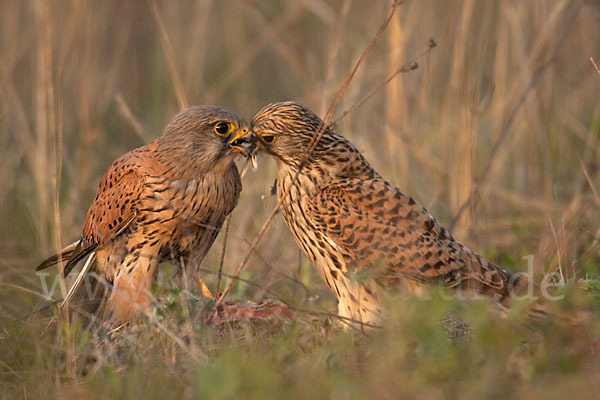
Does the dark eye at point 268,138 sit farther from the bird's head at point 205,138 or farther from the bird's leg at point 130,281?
the bird's leg at point 130,281

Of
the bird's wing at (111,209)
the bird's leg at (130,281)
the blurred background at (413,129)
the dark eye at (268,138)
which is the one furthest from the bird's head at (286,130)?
the bird's leg at (130,281)

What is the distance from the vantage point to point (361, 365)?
136 inches

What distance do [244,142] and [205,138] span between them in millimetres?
300

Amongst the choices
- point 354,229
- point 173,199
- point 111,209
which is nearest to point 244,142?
point 173,199

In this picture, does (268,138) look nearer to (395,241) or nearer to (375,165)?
(395,241)

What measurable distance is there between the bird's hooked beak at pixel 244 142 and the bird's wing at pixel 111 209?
0.67m

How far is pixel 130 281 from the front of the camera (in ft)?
16.5

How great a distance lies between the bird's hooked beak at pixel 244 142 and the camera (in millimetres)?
4816

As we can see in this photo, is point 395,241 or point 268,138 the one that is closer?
point 395,241

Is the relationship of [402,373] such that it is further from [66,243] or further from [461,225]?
[66,243]

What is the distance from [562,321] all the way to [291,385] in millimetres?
1155

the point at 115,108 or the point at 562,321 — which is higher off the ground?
the point at 115,108

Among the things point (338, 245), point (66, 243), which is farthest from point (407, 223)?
point (66, 243)

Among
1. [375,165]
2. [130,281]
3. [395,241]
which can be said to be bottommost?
[130,281]
